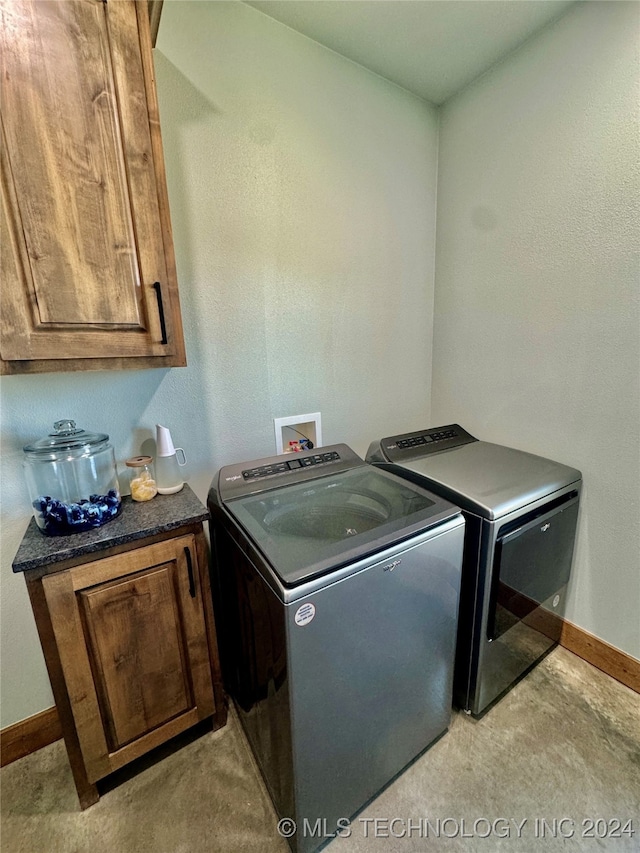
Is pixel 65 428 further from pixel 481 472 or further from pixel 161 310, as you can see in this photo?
pixel 481 472

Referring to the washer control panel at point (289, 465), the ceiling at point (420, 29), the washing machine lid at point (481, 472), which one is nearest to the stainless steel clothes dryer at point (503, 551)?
the washing machine lid at point (481, 472)

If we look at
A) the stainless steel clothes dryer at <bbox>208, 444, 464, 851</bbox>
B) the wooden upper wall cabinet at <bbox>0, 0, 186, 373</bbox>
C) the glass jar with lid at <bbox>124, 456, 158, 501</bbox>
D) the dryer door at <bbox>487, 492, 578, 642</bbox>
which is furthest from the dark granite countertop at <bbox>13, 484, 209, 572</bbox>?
the dryer door at <bbox>487, 492, 578, 642</bbox>

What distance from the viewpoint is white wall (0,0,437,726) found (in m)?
1.24

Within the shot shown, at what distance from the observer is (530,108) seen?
5.00 feet

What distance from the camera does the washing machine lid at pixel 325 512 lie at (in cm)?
92

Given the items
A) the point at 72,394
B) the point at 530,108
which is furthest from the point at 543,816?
the point at 530,108

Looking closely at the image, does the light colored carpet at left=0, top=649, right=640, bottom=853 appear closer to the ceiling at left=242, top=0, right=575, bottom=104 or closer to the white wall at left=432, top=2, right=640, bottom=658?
the white wall at left=432, top=2, right=640, bottom=658

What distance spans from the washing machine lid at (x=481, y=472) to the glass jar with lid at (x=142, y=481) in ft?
3.20

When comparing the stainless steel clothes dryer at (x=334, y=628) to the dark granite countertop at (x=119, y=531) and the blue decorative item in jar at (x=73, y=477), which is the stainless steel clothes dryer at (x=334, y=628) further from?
the blue decorative item in jar at (x=73, y=477)

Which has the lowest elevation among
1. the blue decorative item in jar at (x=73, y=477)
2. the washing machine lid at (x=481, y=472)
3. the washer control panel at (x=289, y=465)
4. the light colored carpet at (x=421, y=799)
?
the light colored carpet at (x=421, y=799)

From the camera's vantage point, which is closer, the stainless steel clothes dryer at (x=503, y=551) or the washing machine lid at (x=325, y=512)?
the washing machine lid at (x=325, y=512)

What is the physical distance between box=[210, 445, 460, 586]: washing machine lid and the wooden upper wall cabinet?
0.61 meters

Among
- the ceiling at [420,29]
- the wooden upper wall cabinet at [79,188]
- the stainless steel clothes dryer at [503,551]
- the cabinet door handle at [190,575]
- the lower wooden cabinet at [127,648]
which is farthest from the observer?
the ceiling at [420,29]

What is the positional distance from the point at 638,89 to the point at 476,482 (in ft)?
4.89
